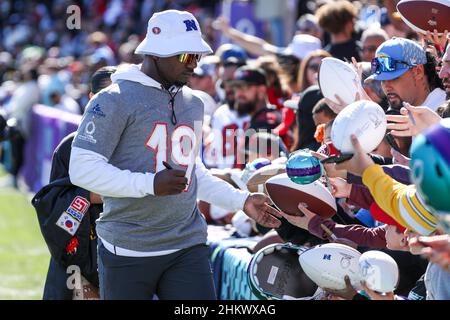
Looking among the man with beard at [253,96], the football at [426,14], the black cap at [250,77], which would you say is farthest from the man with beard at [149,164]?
the black cap at [250,77]

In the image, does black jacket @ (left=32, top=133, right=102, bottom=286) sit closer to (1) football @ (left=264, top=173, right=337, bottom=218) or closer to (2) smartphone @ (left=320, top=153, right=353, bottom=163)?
(1) football @ (left=264, top=173, right=337, bottom=218)

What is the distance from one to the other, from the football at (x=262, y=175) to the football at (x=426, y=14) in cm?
107

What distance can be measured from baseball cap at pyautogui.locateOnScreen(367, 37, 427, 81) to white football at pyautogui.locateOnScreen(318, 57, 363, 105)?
0.50 ft

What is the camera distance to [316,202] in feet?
16.8

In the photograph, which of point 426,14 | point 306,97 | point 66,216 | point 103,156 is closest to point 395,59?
point 426,14

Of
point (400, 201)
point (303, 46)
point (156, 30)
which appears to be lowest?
point (303, 46)

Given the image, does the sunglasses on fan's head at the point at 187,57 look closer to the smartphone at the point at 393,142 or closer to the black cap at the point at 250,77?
the smartphone at the point at 393,142

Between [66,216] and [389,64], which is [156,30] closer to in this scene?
[389,64]

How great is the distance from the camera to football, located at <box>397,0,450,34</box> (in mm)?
5484

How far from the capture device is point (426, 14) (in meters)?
5.57

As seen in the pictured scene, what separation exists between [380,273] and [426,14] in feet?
6.14

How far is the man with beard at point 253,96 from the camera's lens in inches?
316

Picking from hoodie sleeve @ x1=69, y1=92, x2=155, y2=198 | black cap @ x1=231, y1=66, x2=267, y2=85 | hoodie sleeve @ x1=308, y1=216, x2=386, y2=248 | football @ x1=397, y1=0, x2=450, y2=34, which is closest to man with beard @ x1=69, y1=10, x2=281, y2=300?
hoodie sleeve @ x1=69, y1=92, x2=155, y2=198
